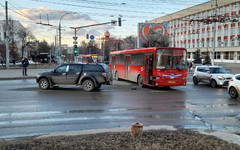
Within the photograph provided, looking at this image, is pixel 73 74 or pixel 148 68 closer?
pixel 73 74

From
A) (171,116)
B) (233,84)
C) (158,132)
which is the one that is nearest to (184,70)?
(233,84)

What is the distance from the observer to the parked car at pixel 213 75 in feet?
59.8

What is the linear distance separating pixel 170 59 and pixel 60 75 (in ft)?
23.7

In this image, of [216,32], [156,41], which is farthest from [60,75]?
[216,32]

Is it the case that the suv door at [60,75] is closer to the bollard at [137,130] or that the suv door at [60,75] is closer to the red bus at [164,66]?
the red bus at [164,66]

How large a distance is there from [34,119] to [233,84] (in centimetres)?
1000

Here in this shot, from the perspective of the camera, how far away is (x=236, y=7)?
57.8 meters

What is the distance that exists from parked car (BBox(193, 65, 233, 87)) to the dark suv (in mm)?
8575

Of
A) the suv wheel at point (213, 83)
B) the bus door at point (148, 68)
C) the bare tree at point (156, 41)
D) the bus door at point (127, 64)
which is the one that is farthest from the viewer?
the bare tree at point (156, 41)

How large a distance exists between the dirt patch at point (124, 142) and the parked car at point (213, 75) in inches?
543

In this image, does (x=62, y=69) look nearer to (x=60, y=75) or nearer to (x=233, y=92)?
(x=60, y=75)

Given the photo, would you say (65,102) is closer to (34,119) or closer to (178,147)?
(34,119)

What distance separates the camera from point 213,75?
61.5 feet

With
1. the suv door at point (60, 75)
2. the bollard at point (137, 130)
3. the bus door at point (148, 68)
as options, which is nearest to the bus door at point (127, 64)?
the bus door at point (148, 68)
